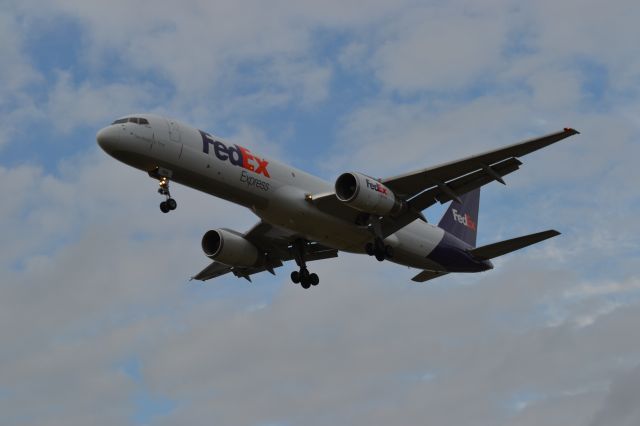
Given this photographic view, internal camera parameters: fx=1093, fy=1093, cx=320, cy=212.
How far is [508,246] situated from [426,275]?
14.3 feet

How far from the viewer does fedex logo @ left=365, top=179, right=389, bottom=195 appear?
1602 inches

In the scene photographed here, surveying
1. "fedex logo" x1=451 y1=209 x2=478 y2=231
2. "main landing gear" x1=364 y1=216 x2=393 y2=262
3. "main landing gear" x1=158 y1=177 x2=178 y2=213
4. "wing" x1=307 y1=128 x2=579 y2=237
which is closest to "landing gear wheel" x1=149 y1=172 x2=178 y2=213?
"main landing gear" x1=158 y1=177 x2=178 y2=213

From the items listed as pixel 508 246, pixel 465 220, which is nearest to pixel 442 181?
pixel 508 246

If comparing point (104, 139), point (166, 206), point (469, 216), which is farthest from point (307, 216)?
point (469, 216)

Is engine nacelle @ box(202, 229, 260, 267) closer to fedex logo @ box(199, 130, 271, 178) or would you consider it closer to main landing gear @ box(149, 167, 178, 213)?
fedex logo @ box(199, 130, 271, 178)

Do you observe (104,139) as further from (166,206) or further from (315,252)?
(315,252)

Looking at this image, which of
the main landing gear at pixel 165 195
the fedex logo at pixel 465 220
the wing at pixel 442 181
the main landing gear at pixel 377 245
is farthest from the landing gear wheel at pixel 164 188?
the fedex logo at pixel 465 220

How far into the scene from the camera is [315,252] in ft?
155

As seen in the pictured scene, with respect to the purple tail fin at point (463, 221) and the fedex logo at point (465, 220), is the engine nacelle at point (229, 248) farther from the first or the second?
the fedex logo at point (465, 220)

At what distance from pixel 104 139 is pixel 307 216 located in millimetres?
8190

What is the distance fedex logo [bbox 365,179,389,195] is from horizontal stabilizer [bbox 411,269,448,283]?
7579mm

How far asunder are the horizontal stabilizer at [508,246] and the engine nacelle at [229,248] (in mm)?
9616

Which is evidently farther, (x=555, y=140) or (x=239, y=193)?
(x=239, y=193)

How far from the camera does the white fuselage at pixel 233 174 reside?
1528 inches
